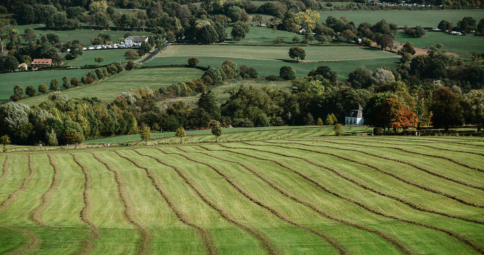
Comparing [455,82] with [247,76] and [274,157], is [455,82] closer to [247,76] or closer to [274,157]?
[247,76]

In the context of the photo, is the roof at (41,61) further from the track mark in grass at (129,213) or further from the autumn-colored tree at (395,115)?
the track mark in grass at (129,213)

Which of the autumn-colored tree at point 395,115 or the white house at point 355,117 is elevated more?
the autumn-colored tree at point 395,115

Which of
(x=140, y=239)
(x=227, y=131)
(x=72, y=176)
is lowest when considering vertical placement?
(x=227, y=131)

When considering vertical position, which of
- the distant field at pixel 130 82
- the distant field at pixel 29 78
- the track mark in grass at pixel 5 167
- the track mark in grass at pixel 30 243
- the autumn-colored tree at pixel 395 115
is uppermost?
the track mark in grass at pixel 30 243

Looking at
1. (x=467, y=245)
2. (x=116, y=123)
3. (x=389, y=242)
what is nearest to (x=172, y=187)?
(x=389, y=242)

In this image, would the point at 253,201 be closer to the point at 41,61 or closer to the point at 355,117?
the point at 355,117

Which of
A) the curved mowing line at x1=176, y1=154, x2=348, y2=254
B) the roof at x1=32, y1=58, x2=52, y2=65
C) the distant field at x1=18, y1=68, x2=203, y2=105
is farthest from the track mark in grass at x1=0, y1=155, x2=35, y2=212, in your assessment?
the roof at x1=32, y1=58, x2=52, y2=65

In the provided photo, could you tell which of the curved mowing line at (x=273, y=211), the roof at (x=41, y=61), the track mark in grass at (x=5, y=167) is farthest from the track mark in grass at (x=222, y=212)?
the roof at (x=41, y=61)
